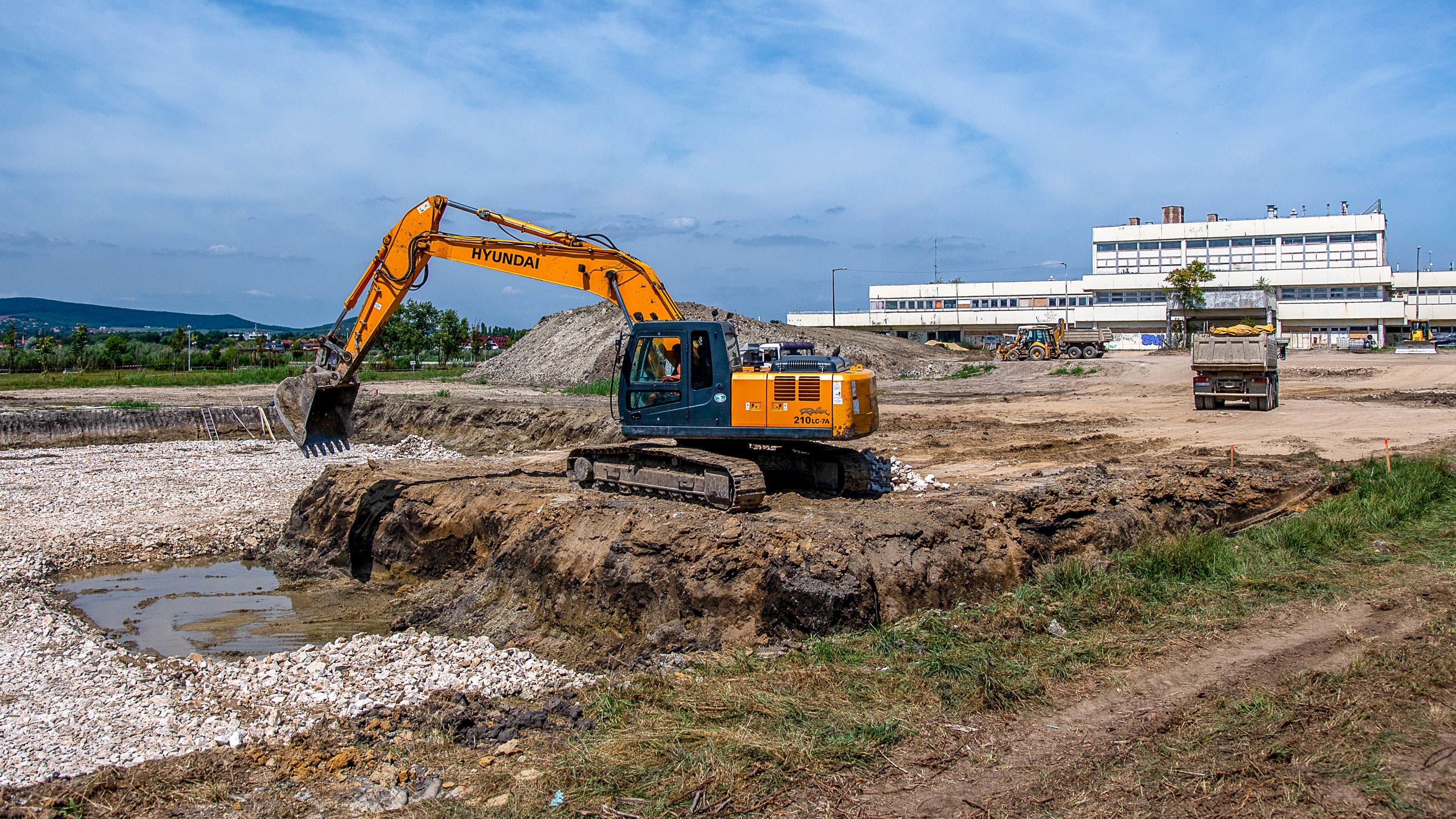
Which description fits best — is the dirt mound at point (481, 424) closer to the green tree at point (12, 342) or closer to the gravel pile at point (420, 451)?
the gravel pile at point (420, 451)

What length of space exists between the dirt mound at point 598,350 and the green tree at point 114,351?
82.9 feet

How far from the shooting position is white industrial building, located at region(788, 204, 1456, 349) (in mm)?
68562

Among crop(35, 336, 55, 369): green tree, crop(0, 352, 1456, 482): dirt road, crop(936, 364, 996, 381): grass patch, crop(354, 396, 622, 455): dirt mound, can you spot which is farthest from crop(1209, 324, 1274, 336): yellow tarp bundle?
crop(35, 336, 55, 369): green tree

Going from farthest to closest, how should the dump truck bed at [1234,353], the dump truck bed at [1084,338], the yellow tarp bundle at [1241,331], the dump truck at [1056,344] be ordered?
1. the dump truck bed at [1084,338]
2. the dump truck at [1056,344]
3. the yellow tarp bundle at [1241,331]
4. the dump truck bed at [1234,353]

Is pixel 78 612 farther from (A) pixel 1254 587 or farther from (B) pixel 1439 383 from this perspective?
(B) pixel 1439 383

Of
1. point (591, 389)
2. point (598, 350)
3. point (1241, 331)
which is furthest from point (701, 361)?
point (598, 350)

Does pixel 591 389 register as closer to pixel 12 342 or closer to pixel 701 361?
pixel 701 361

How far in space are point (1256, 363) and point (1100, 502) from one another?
49.3 feet

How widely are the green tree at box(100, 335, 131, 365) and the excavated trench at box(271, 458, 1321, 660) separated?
176ft

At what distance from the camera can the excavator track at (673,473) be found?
1077 centimetres

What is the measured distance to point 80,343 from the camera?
6044 cm

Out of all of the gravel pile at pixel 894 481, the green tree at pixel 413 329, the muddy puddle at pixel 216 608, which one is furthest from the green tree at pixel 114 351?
the gravel pile at pixel 894 481

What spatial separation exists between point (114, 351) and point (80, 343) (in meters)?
3.25

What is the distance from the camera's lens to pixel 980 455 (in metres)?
18.2
